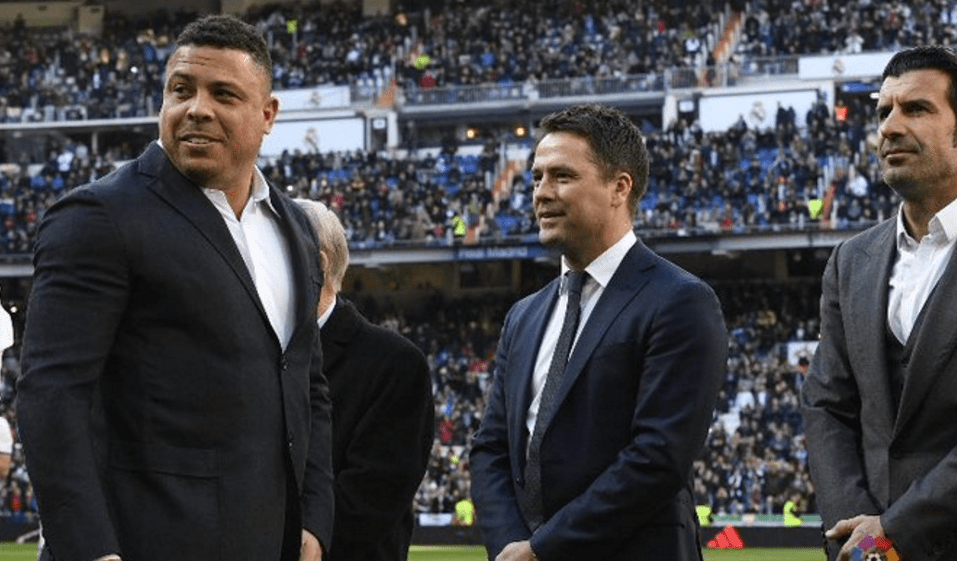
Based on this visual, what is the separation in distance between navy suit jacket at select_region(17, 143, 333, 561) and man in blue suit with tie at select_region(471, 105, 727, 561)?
3.61ft

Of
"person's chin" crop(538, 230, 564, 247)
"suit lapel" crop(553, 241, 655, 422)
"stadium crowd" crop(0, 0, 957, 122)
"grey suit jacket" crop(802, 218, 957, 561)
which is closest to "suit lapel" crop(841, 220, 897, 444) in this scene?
"grey suit jacket" crop(802, 218, 957, 561)

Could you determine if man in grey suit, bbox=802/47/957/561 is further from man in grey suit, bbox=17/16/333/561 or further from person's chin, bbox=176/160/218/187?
person's chin, bbox=176/160/218/187

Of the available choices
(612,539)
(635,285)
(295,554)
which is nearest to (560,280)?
(635,285)

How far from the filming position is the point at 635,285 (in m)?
5.32

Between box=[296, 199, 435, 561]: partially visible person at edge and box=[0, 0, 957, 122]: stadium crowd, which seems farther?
box=[0, 0, 957, 122]: stadium crowd

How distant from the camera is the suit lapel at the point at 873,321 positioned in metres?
4.86

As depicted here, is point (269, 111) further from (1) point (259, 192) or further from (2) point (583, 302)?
(2) point (583, 302)

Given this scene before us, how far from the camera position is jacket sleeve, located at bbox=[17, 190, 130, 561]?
Answer: 388 centimetres

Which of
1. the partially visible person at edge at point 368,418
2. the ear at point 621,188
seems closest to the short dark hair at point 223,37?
the partially visible person at edge at point 368,418

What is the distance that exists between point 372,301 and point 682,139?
9.01m

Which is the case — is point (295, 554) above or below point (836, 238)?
above

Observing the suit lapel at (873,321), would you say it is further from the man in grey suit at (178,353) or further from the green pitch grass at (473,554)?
the green pitch grass at (473,554)

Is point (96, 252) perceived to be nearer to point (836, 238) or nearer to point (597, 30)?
point (836, 238)

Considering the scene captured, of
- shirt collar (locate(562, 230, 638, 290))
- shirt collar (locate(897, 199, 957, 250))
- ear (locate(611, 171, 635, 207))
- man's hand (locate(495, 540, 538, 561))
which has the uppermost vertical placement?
ear (locate(611, 171, 635, 207))
